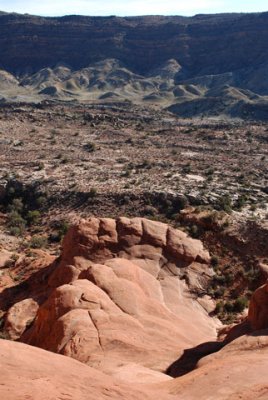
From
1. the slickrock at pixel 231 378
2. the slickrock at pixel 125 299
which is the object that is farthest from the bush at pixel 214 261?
the slickrock at pixel 231 378

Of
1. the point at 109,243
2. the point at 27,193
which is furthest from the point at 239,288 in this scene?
the point at 27,193

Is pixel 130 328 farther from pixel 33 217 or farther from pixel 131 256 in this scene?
pixel 33 217

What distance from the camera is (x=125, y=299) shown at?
704 inches

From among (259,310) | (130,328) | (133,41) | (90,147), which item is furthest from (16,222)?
(133,41)

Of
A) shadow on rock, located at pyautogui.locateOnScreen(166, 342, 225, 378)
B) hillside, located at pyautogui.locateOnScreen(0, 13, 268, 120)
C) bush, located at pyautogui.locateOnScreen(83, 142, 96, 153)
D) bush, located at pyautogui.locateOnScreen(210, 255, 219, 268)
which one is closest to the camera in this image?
shadow on rock, located at pyautogui.locateOnScreen(166, 342, 225, 378)

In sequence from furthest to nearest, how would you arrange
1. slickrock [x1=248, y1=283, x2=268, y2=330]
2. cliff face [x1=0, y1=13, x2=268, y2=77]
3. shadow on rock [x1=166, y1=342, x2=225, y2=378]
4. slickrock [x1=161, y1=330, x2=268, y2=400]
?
1. cliff face [x1=0, y1=13, x2=268, y2=77]
2. slickrock [x1=248, y1=283, x2=268, y2=330]
3. shadow on rock [x1=166, y1=342, x2=225, y2=378]
4. slickrock [x1=161, y1=330, x2=268, y2=400]

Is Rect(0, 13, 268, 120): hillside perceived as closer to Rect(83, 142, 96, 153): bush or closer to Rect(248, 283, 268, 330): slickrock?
Rect(83, 142, 96, 153): bush

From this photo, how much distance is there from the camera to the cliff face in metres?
157

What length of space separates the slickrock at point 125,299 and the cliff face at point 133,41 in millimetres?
137415

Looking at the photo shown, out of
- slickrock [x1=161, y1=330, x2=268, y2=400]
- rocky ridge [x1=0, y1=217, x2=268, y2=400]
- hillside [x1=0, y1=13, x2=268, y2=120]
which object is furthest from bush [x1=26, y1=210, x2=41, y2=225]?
hillside [x1=0, y1=13, x2=268, y2=120]

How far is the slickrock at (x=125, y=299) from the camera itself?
1530 centimetres

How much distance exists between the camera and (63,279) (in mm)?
21625

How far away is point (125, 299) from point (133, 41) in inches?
6207

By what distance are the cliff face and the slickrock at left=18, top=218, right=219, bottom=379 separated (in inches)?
5410
